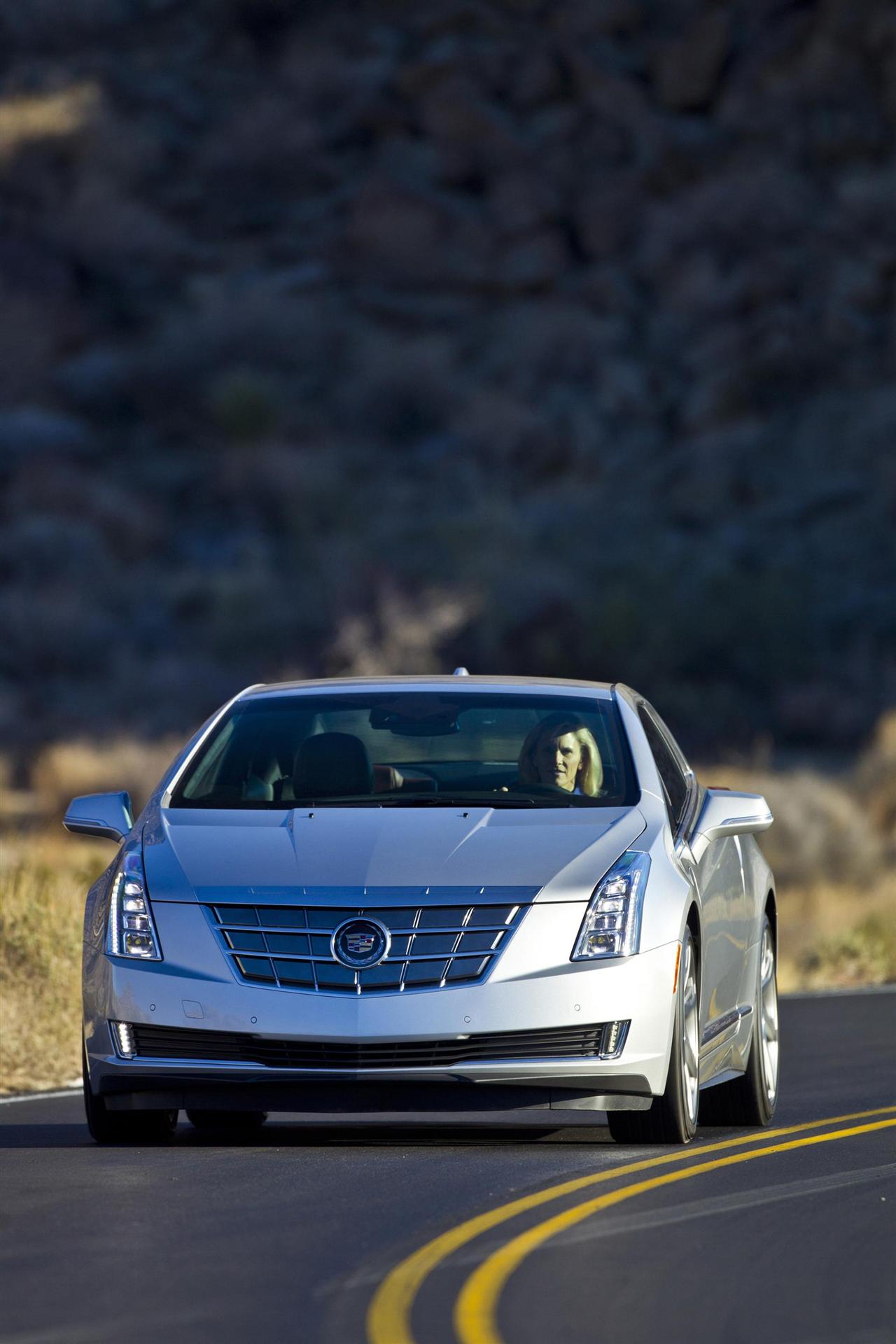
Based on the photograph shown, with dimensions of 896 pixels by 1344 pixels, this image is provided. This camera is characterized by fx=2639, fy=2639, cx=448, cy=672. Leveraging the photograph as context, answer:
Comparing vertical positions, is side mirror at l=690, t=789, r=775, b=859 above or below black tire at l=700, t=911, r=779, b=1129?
above

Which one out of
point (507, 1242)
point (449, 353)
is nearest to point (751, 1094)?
point (507, 1242)

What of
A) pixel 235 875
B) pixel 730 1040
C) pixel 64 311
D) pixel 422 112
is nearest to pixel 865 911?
pixel 730 1040

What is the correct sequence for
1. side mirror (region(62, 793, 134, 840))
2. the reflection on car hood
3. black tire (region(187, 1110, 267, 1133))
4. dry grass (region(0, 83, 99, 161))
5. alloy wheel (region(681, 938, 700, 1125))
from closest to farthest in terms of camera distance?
the reflection on car hood, alloy wheel (region(681, 938, 700, 1125)), side mirror (region(62, 793, 134, 840)), black tire (region(187, 1110, 267, 1133)), dry grass (region(0, 83, 99, 161))

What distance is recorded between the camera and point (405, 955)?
29.2 feet

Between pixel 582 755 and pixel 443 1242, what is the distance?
2956 millimetres

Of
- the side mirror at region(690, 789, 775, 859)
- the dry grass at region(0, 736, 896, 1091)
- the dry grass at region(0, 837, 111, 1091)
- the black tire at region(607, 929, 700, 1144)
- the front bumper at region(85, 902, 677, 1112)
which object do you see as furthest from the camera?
the dry grass at region(0, 736, 896, 1091)

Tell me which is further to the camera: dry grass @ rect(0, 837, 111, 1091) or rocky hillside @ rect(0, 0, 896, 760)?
rocky hillside @ rect(0, 0, 896, 760)

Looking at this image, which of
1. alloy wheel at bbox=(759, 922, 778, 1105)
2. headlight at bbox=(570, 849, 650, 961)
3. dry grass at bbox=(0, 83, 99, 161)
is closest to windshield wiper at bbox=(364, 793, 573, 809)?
headlight at bbox=(570, 849, 650, 961)

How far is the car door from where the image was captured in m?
9.81

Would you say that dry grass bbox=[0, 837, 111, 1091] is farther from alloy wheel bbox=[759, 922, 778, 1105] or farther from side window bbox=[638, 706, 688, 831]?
side window bbox=[638, 706, 688, 831]

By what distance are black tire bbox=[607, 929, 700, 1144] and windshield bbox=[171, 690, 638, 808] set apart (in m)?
0.69

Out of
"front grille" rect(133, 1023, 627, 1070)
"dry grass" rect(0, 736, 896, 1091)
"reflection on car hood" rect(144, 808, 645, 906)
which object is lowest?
"dry grass" rect(0, 736, 896, 1091)

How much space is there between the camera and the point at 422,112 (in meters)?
63.0

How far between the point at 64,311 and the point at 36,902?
46.2 metres
